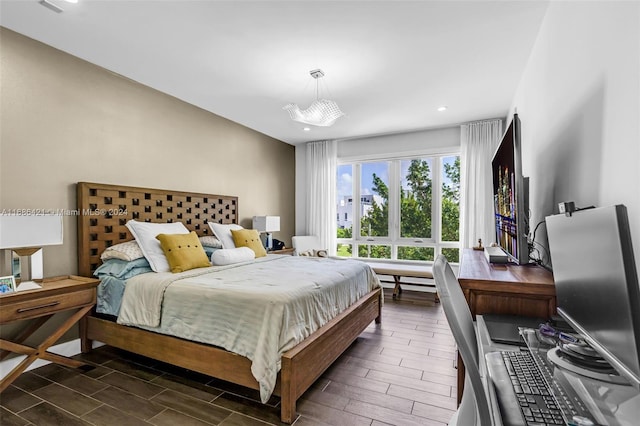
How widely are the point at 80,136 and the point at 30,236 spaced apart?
1090 mm

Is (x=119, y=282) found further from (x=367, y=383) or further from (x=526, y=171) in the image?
(x=526, y=171)

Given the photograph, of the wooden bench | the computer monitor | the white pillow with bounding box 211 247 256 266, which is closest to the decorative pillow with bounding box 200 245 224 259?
the white pillow with bounding box 211 247 256 266

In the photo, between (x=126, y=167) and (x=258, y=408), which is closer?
(x=258, y=408)

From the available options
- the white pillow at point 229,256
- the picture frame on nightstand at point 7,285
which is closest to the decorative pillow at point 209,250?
the white pillow at point 229,256

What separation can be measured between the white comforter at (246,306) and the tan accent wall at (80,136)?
105cm

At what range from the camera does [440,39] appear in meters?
2.56

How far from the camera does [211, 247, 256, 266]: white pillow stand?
335cm

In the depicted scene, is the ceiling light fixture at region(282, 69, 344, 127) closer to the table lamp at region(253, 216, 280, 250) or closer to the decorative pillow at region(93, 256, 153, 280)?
the decorative pillow at region(93, 256, 153, 280)

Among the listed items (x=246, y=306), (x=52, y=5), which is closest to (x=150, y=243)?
(x=246, y=306)

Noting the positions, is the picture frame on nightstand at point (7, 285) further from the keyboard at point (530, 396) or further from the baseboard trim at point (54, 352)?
the keyboard at point (530, 396)

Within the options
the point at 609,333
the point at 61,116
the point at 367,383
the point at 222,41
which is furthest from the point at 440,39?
the point at 61,116

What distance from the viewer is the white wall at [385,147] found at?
5.04m

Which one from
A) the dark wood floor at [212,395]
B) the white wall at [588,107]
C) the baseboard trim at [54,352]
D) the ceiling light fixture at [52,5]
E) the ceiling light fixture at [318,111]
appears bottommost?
the dark wood floor at [212,395]

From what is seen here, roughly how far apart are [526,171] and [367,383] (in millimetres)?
2402
